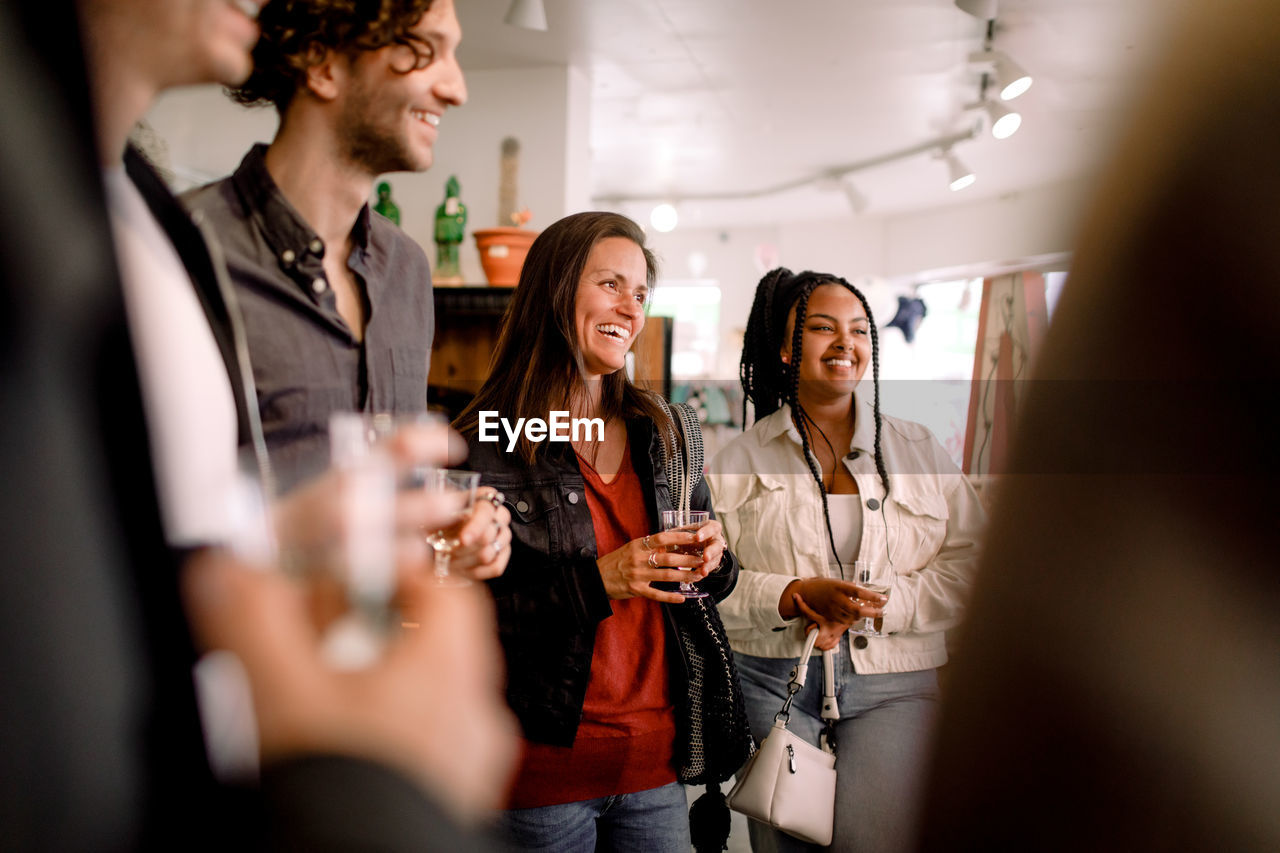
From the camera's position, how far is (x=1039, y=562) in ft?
0.76

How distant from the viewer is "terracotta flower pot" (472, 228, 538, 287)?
33.4 inches

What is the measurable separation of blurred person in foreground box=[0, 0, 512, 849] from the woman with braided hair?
0.77 meters

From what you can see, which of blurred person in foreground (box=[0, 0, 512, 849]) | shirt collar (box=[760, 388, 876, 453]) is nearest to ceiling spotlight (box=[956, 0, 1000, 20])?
shirt collar (box=[760, 388, 876, 453])

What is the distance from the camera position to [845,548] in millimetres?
1013

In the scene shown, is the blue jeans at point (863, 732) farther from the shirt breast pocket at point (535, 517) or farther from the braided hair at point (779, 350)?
the shirt breast pocket at point (535, 517)

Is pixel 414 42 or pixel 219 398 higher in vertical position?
pixel 414 42

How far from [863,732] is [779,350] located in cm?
55

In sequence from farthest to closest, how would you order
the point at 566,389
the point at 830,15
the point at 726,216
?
the point at 726,216 → the point at 830,15 → the point at 566,389

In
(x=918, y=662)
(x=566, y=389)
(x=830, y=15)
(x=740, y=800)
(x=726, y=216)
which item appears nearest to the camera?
(x=566, y=389)

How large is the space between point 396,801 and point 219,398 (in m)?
0.15

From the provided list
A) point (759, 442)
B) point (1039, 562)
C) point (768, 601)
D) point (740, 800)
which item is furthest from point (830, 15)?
point (1039, 562)

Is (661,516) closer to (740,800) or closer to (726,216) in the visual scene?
(740,800)

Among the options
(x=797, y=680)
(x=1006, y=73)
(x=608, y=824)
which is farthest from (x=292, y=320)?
(x=1006, y=73)

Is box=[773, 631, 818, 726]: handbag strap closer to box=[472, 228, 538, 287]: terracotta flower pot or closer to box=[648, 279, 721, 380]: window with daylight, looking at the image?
box=[472, 228, 538, 287]: terracotta flower pot
